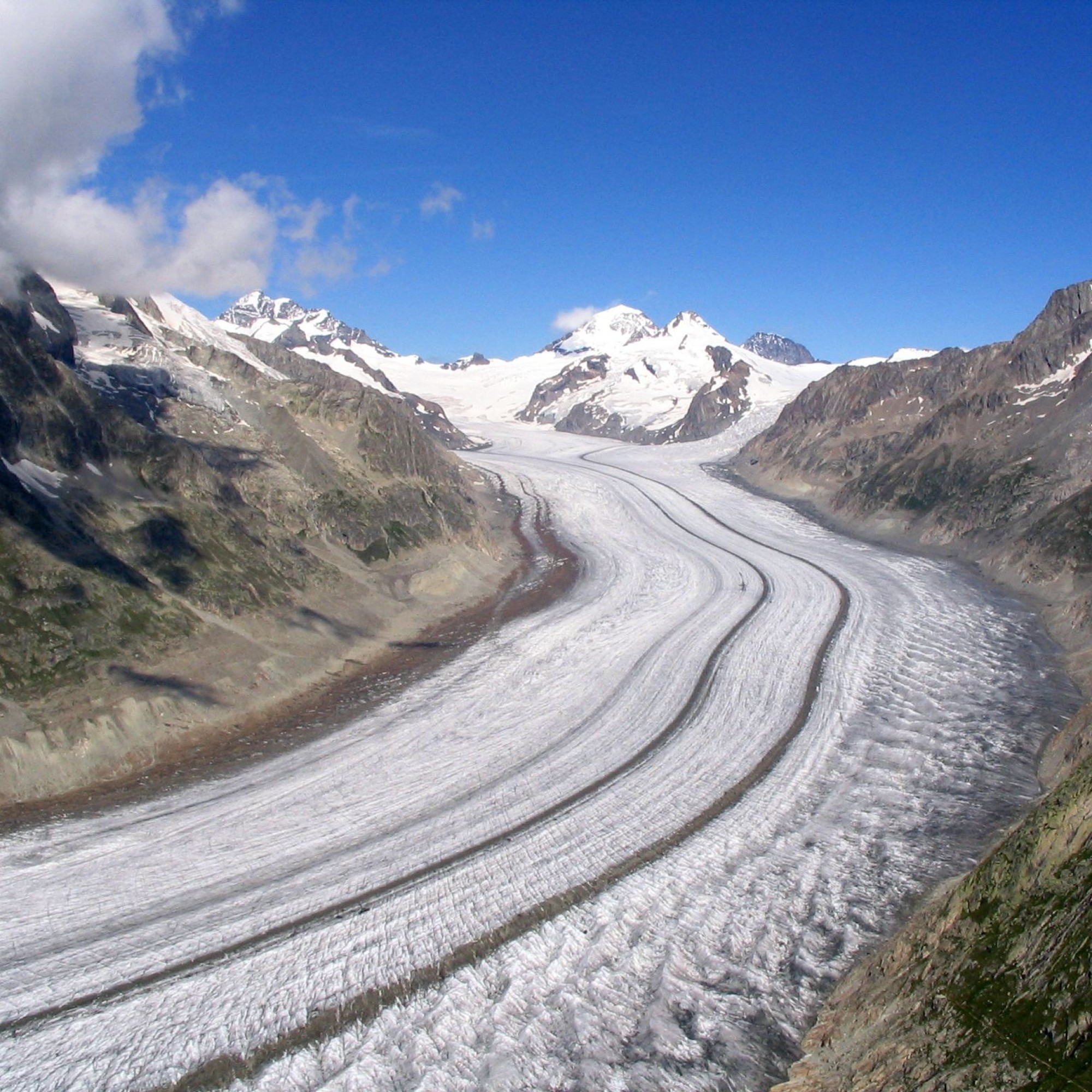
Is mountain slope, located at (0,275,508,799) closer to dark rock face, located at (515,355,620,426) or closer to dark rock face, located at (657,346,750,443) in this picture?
dark rock face, located at (657,346,750,443)

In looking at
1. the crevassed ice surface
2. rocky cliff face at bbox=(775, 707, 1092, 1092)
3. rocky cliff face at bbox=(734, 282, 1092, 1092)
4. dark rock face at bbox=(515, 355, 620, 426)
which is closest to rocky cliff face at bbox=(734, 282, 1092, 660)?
rocky cliff face at bbox=(734, 282, 1092, 1092)

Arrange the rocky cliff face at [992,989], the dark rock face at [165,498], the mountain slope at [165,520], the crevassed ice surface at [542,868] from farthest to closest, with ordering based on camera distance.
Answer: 1. the dark rock face at [165,498]
2. the mountain slope at [165,520]
3. the crevassed ice surface at [542,868]
4. the rocky cliff face at [992,989]

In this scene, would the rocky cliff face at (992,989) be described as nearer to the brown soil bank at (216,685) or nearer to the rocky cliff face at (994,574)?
the rocky cliff face at (994,574)

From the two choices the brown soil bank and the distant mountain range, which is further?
the distant mountain range

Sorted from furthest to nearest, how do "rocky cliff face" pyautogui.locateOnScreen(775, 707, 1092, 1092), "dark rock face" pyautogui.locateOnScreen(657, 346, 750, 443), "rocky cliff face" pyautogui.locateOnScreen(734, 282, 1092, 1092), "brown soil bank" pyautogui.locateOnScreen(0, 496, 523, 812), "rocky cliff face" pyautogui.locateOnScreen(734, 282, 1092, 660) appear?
1. "dark rock face" pyautogui.locateOnScreen(657, 346, 750, 443)
2. "rocky cliff face" pyautogui.locateOnScreen(734, 282, 1092, 660)
3. "brown soil bank" pyautogui.locateOnScreen(0, 496, 523, 812)
4. "rocky cliff face" pyautogui.locateOnScreen(734, 282, 1092, 1092)
5. "rocky cliff face" pyautogui.locateOnScreen(775, 707, 1092, 1092)

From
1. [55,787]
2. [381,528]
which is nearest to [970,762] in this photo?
[55,787]

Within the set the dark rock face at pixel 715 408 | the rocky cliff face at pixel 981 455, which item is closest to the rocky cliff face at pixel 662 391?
the dark rock face at pixel 715 408

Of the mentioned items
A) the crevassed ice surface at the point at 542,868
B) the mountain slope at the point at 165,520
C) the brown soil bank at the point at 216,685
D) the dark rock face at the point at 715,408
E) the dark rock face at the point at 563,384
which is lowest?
the crevassed ice surface at the point at 542,868
